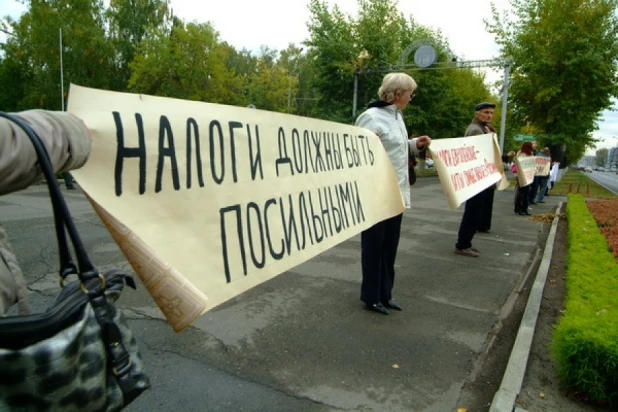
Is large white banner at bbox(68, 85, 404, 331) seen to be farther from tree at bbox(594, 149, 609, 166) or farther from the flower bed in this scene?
tree at bbox(594, 149, 609, 166)

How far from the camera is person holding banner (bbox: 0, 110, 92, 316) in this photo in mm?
991

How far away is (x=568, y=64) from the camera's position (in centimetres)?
1966

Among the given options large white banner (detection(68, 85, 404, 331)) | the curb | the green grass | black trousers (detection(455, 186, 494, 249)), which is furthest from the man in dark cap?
the green grass

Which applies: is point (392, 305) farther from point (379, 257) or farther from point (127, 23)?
point (127, 23)

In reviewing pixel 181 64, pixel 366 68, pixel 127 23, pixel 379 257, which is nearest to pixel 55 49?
pixel 127 23

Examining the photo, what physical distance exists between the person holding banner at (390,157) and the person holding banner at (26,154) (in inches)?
107

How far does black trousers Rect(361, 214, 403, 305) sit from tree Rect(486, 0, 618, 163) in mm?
20174

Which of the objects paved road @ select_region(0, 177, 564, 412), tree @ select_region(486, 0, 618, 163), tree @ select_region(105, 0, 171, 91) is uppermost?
tree @ select_region(105, 0, 171, 91)

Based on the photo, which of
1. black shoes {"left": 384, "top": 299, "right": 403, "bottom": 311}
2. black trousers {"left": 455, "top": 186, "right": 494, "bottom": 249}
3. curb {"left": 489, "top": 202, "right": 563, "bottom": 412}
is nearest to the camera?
curb {"left": 489, "top": 202, "right": 563, "bottom": 412}

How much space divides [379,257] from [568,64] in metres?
20.6

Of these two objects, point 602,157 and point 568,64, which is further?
point 602,157

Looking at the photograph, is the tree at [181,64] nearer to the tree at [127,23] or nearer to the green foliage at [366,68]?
the tree at [127,23]

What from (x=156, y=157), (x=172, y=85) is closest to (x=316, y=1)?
(x=172, y=85)

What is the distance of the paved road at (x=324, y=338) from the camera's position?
2672mm
